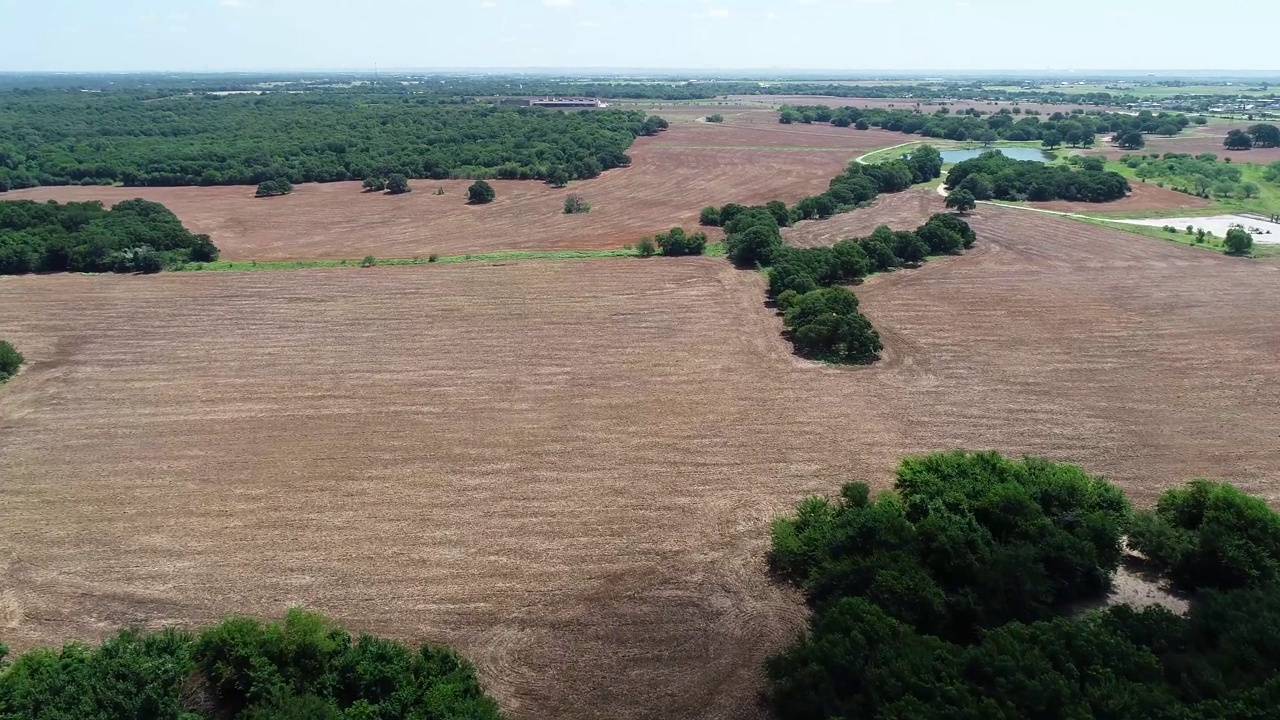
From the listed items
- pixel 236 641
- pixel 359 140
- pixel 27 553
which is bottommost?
pixel 27 553

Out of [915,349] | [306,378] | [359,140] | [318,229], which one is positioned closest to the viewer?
[306,378]

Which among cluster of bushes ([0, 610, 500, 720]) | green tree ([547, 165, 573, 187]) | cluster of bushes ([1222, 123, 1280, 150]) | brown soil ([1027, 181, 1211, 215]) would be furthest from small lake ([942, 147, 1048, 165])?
cluster of bushes ([0, 610, 500, 720])

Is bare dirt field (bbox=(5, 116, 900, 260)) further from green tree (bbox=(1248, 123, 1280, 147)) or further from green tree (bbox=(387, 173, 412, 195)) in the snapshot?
green tree (bbox=(1248, 123, 1280, 147))

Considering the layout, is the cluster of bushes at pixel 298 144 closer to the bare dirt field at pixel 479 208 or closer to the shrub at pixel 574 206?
the bare dirt field at pixel 479 208

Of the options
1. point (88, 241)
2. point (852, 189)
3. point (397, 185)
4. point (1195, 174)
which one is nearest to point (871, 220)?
point (852, 189)

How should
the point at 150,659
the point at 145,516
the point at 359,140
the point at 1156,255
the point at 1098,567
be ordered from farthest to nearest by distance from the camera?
the point at 359,140 → the point at 1156,255 → the point at 145,516 → the point at 1098,567 → the point at 150,659

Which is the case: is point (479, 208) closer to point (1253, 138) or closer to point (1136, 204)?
point (1136, 204)

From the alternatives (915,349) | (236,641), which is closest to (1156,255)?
(915,349)

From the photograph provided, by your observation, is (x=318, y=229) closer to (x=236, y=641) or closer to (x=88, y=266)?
(x=88, y=266)
